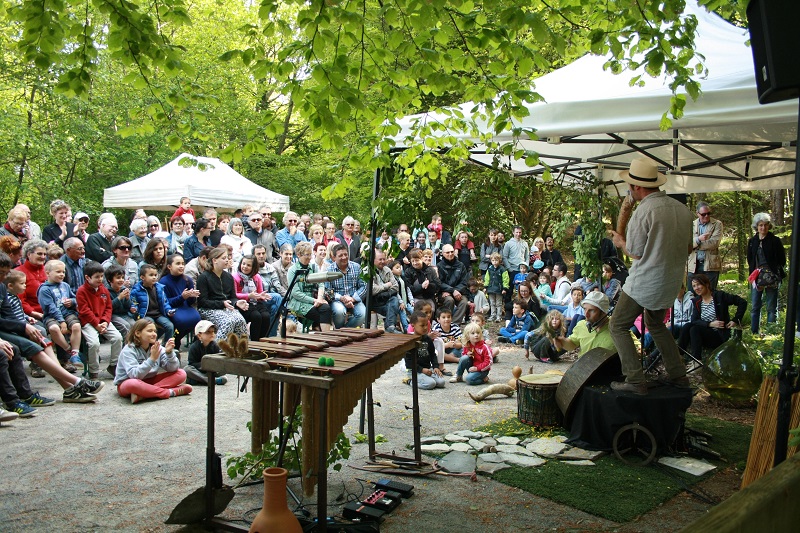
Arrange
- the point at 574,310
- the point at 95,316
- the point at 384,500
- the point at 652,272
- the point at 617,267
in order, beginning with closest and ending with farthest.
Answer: the point at 384,500 → the point at 652,272 → the point at 95,316 → the point at 574,310 → the point at 617,267

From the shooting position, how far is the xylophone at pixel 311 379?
3715 mm

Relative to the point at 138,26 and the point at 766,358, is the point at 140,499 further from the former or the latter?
the point at 766,358

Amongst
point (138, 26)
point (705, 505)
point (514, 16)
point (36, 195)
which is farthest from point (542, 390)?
point (36, 195)

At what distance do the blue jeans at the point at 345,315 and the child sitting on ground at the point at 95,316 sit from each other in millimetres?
2916

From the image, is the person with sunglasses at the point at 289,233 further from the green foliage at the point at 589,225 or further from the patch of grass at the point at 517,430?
the patch of grass at the point at 517,430

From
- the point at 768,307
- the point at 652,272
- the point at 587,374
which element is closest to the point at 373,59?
the point at 652,272

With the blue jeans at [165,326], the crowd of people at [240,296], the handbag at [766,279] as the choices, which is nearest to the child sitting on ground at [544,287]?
the crowd of people at [240,296]

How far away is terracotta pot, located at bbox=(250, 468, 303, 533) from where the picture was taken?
308 centimetres

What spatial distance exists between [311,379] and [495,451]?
234cm

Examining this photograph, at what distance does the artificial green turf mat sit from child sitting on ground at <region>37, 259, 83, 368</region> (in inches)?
201

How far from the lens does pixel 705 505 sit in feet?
14.5

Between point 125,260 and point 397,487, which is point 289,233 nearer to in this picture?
point 125,260

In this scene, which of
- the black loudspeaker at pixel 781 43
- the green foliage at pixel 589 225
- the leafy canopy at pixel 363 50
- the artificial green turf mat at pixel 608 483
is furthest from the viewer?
the green foliage at pixel 589 225

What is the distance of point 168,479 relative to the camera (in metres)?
4.66
